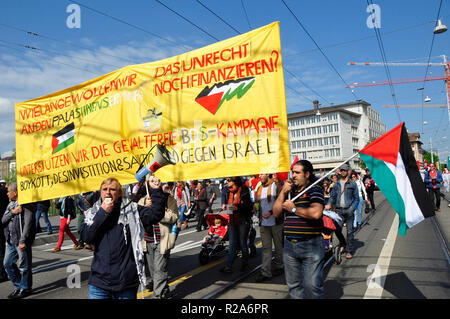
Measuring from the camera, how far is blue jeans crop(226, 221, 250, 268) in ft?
21.1

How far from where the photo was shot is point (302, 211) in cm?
361

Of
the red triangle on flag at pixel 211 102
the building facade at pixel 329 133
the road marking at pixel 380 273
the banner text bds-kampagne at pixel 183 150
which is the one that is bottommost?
the road marking at pixel 380 273

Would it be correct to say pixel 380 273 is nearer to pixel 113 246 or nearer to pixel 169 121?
pixel 169 121

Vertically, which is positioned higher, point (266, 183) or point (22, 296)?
point (266, 183)

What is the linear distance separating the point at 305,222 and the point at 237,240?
321cm

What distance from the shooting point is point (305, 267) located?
141 inches

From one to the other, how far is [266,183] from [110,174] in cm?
274

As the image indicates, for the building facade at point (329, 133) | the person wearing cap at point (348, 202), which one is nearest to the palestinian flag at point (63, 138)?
the person wearing cap at point (348, 202)

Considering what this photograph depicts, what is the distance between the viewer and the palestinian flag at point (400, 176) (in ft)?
12.6

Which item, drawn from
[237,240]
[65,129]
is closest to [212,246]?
[237,240]

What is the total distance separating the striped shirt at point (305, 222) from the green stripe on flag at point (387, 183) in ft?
2.82

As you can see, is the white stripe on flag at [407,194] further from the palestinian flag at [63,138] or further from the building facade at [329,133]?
the building facade at [329,133]
